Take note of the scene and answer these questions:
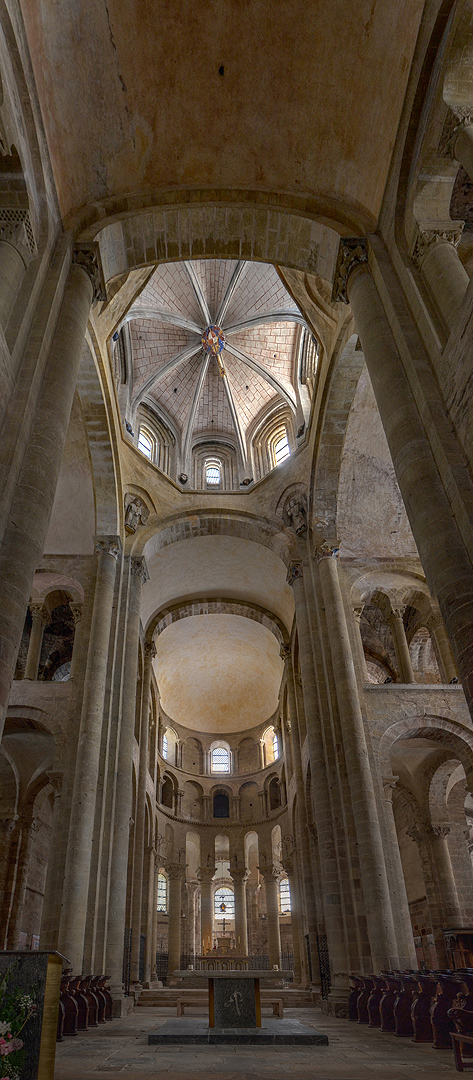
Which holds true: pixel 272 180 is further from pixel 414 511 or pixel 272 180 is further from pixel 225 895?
pixel 225 895

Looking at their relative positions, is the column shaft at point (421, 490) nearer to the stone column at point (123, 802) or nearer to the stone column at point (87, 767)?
the stone column at point (87, 767)

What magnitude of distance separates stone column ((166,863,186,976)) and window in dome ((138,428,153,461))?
58.1 feet

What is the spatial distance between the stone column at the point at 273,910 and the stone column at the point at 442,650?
16.2m

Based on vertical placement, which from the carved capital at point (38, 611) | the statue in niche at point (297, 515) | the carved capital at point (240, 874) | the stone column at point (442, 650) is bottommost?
the carved capital at point (240, 874)

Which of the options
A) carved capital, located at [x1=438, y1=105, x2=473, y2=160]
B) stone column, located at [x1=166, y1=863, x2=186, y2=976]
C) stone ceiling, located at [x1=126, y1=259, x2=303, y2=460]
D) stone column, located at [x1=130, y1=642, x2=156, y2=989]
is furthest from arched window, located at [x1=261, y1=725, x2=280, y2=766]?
carved capital, located at [x1=438, y1=105, x2=473, y2=160]

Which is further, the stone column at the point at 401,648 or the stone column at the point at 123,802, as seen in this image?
the stone column at the point at 401,648

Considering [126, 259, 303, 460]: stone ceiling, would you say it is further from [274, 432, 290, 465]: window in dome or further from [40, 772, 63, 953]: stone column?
[40, 772, 63, 953]: stone column

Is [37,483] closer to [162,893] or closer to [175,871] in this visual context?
[175,871]

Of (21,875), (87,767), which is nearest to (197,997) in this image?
(21,875)

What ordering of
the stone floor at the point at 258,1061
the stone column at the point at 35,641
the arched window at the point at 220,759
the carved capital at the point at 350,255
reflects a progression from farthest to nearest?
the arched window at the point at 220,759 → the stone column at the point at 35,641 → the carved capital at the point at 350,255 → the stone floor at the point at 258,1061

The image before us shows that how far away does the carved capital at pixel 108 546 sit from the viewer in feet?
53.8

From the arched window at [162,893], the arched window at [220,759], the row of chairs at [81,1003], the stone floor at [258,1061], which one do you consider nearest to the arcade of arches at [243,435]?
the row of chairs at [81,1003]

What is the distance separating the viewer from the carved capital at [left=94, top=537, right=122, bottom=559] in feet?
53.8

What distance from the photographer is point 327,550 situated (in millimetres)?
16938
